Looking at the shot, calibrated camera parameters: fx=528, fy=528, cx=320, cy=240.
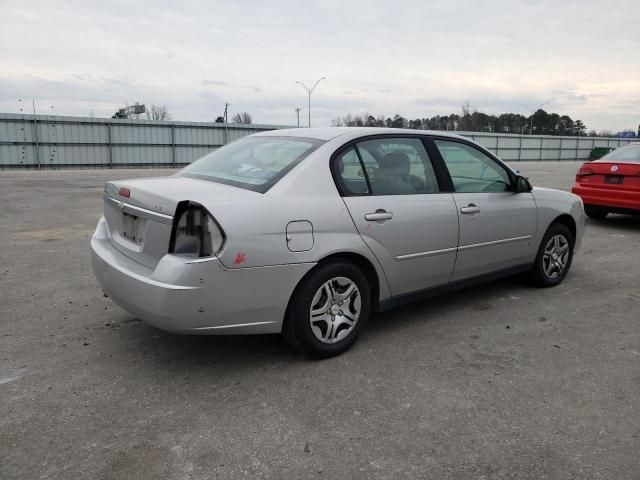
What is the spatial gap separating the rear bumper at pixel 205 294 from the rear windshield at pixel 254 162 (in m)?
0.57

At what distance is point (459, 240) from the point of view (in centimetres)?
420

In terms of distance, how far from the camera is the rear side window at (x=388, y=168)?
3676mm

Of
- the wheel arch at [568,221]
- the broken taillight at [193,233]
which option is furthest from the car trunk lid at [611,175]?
the broken taillight at [193,233]

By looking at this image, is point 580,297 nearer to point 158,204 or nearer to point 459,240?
point 459,240

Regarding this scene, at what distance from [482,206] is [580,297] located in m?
1.51

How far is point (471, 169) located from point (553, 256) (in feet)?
4.81

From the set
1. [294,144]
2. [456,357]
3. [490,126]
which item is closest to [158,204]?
[294,144]

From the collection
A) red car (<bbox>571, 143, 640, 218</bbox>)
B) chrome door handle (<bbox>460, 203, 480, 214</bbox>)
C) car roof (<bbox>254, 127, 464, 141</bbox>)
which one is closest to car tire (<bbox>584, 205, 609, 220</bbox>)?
red car (<bbox>571, 143, 640, 218</bbox>)

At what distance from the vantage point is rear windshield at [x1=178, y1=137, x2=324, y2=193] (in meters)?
3.46

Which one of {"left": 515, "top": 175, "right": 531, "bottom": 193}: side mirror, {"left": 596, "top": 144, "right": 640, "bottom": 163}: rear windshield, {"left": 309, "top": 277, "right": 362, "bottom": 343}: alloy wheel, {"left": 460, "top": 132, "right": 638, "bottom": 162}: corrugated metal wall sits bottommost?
{"left": 309, "top": 277, "right": 362, "bottom": 343}: alloy wheel

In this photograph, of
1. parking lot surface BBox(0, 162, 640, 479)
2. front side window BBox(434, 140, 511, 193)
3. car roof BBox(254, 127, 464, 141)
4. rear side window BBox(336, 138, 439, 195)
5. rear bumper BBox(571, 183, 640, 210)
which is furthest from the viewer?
rear bumper BBox(571, 183, 640, 210)

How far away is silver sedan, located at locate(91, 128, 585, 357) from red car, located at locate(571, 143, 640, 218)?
4.94m

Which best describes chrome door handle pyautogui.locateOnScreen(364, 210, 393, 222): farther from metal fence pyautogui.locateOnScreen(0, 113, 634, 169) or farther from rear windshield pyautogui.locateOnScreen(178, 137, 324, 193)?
metal fence pyautogui.locateOnScreen(0, 113, 634, 169)

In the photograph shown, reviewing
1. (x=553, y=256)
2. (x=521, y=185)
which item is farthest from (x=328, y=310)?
(x=553, y=256)
